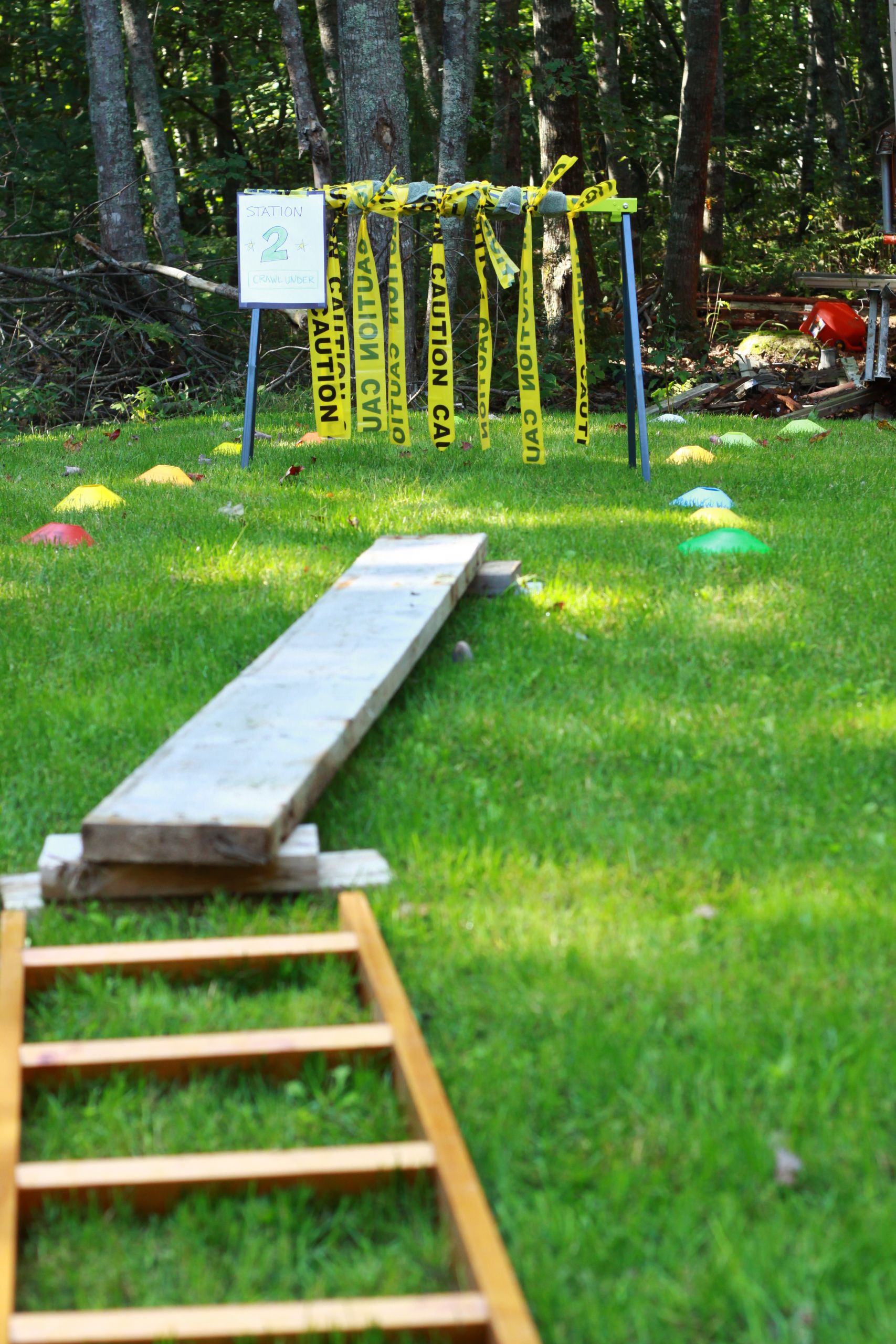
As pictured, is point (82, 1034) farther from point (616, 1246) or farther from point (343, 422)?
point (343, 422)

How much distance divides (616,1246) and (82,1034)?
3.75 feet

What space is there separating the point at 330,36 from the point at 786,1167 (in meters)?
19.8

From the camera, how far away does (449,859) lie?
10.0 feet

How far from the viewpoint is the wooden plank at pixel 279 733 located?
108 inches

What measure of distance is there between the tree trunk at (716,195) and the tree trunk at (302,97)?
964cm

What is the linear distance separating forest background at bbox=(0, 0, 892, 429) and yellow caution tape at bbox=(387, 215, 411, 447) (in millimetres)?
1070

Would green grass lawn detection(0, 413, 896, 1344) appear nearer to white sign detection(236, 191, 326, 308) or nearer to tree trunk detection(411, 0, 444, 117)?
white sign detection(236, 191, 326, 308)

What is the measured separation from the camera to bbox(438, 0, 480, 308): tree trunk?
12219 mm

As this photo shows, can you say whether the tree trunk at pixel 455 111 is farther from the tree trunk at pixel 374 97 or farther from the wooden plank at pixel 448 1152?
the wooden plank at pixel 448 1152

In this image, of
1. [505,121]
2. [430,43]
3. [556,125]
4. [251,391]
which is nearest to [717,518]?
[251,391]

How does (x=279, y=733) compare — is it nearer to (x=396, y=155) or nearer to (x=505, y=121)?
(x=396, y=155)

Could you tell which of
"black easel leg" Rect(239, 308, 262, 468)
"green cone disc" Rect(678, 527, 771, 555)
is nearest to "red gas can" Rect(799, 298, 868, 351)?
"black easel leg" Rect(239, 308, 262, 468)

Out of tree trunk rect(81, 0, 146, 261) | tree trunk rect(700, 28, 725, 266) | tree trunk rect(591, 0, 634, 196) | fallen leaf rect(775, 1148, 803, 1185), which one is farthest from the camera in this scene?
tree trunk rect(700, 28, 725, 266)

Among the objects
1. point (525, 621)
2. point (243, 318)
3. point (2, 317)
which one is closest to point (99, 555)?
point (525, 621)
